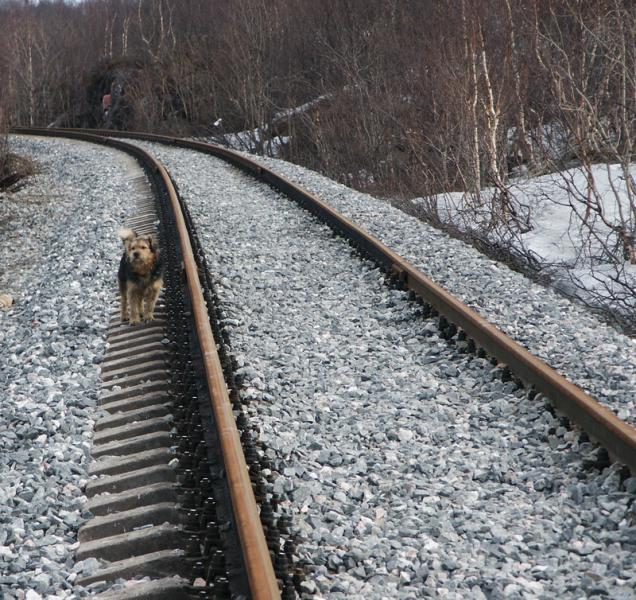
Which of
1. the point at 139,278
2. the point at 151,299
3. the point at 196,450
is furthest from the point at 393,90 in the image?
the point at 196,450

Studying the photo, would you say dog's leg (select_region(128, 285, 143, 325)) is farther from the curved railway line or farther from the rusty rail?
the rusty rail

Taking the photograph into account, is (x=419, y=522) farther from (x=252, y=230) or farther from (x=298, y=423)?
(x=252, y=230)

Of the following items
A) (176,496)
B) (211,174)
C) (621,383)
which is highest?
(211,174)

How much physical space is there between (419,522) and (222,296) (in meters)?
4.10

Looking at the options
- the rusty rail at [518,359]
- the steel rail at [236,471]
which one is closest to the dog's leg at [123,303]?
the steel rail at [236,471]

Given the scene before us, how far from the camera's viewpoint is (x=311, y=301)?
7324 mm

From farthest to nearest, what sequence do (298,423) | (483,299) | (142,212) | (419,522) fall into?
(142,212) → (483,299) → (298,423) → (419,522)

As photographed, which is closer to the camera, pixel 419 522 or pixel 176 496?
pixel 419 522

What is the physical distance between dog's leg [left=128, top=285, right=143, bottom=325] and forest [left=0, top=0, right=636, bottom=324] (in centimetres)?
519

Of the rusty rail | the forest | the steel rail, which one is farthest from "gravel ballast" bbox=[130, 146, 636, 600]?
the forest

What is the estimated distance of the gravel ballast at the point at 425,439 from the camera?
337 centimetres

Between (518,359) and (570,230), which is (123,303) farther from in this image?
(570,230)

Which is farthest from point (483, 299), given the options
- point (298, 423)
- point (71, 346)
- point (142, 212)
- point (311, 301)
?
point (142, 212)

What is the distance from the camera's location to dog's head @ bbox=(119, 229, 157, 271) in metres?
6.87
